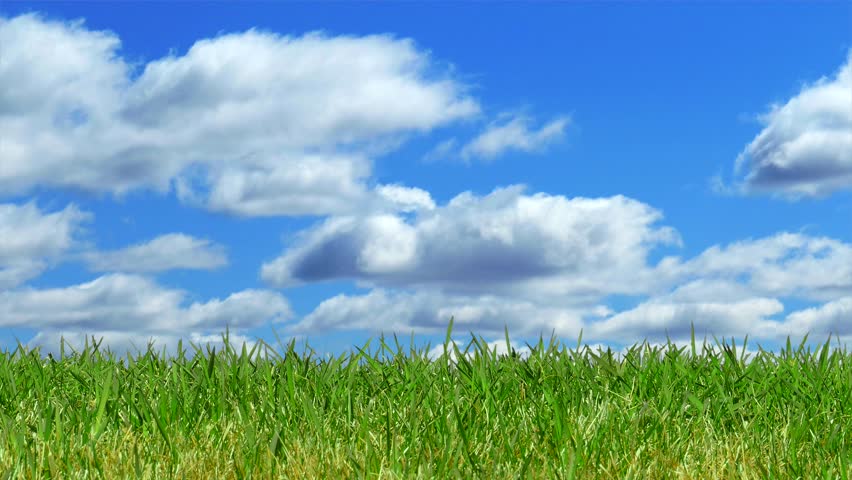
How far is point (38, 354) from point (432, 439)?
12.6ft

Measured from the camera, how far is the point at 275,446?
4.32m

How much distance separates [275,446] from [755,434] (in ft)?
7.83

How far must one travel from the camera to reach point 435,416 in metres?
4.78

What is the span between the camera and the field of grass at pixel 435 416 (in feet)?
13.8

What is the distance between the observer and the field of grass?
4.21m

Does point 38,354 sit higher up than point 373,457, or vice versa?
point 38,354

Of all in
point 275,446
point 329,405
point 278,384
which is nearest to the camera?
point 275,446

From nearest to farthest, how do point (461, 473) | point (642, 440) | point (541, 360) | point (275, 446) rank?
1. point (461, 473)
2. point (275, 446)
3. point (642, 440)
4. point (541, 360)

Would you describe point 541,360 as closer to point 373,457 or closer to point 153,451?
point 373,457

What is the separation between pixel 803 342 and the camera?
21.9ft

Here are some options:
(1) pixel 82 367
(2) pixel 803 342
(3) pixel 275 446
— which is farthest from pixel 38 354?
(2) pixel 803 342

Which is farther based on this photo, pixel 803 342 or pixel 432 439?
pixel 803 342

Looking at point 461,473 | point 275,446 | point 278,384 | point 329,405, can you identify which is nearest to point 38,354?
point 278,384

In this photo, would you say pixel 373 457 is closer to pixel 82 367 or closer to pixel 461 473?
pixel 461 473
